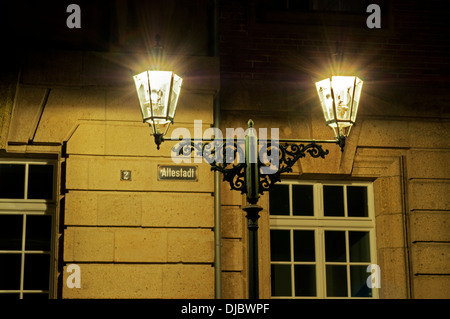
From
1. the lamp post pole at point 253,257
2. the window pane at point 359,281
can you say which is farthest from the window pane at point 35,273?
the window pane at point 359,281

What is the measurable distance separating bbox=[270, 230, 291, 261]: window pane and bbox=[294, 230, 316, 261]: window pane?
0.32ft

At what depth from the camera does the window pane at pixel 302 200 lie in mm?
9008

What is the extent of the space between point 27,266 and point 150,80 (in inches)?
120

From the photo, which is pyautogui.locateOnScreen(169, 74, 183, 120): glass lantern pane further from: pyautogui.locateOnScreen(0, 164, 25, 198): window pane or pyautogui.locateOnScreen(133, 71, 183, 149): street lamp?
pyautogui.locateOnScreen(0, 164, 25, 198): window pane

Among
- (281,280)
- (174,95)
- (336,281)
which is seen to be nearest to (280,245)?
(281,280)

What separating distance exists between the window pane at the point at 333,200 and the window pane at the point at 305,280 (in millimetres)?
719

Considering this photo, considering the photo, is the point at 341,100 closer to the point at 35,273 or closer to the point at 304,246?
the point at 304,246

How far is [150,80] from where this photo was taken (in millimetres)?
6523

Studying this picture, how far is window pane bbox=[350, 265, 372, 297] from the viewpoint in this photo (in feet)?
29.3

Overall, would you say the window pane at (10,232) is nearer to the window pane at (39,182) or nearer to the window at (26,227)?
the window at (26,227)

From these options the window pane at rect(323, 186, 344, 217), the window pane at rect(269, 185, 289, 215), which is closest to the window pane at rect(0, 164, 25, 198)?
the window pane at rect(269, 185, 289, 215)

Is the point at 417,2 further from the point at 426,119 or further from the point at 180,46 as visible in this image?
the point at 180,46
